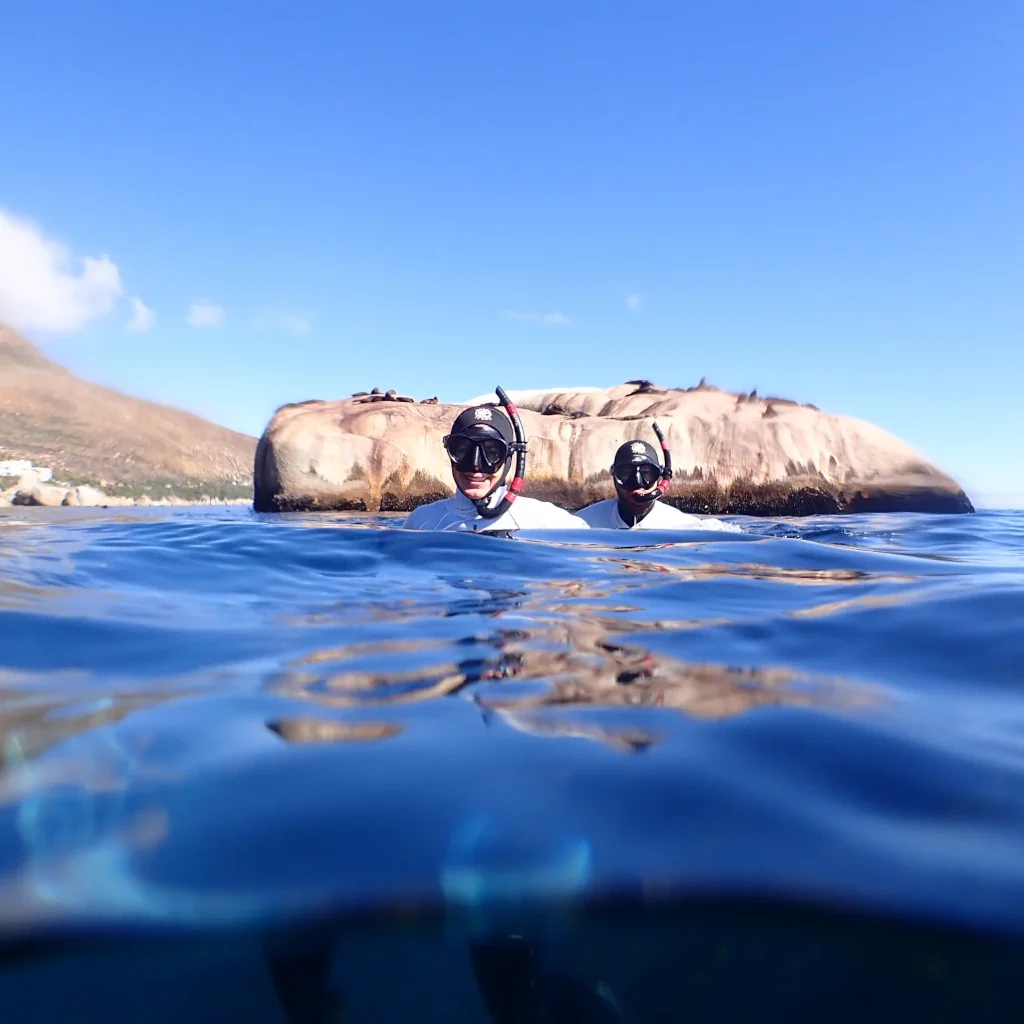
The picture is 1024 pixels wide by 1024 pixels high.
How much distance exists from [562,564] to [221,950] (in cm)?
365

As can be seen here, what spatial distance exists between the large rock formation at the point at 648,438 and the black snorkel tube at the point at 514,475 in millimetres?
7845

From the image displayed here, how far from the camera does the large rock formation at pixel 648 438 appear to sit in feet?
44.5

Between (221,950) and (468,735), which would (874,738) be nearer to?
(468,735)

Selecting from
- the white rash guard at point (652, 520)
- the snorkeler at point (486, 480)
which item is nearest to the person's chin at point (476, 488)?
the snorkeler at point (486, 480)

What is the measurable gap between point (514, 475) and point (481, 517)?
411 mm

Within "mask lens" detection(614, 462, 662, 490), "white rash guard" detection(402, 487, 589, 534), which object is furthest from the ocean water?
"mask lens" detection(614, 462, 662, 490)

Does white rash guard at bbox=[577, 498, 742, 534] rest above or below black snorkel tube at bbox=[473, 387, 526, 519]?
below

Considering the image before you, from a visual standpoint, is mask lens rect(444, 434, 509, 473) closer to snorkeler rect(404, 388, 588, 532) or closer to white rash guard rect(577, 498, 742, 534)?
snorkeler rect(404, 388, 588, 532)

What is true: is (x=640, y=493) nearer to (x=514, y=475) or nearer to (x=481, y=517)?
(x=514, y=475)

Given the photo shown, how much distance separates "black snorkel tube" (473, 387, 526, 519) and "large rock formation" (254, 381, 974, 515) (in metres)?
7.84

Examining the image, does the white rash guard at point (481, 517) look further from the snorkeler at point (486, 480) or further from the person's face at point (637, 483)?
the person's face at point (637, 483)

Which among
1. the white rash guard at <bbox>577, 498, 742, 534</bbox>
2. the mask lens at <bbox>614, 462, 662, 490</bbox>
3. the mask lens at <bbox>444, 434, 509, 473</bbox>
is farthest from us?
the white rash guard at <bbox>577, 498, 742, 534</bbox>

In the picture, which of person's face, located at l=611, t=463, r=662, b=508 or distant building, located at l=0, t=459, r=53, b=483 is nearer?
person's face, located at l=611, t=463, r=662, b=508

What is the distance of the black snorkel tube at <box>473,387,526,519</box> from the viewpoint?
5.67 meters
